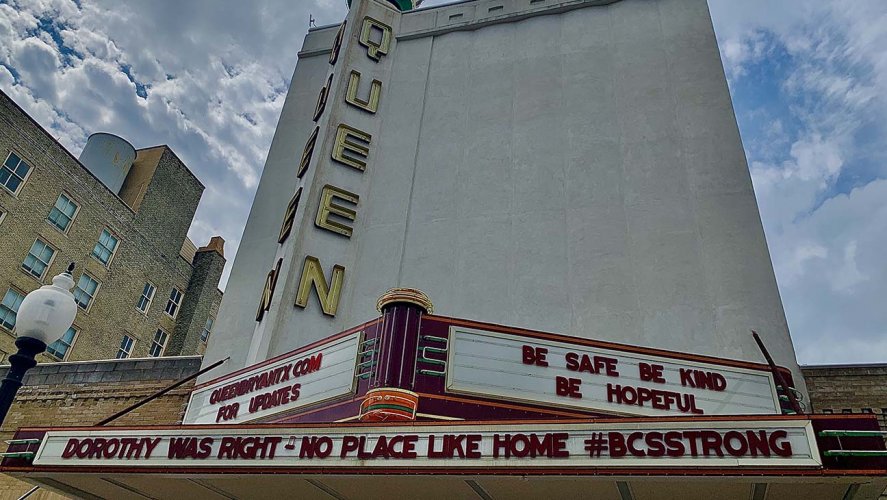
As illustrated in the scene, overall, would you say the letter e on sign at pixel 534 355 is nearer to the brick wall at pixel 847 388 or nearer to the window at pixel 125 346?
the brick wall at pixel 847 388

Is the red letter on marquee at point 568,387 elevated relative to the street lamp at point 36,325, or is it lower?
elevated

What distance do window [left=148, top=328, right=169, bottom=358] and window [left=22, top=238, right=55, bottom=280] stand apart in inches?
317

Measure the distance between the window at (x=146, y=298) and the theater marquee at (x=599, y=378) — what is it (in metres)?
33.1

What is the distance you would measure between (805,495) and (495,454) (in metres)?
3.05

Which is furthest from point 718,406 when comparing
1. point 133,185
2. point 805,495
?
point 133,185

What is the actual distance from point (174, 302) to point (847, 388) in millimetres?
37000

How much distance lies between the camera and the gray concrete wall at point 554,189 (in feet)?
40.4

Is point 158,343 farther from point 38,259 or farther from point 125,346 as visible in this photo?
point 38,259

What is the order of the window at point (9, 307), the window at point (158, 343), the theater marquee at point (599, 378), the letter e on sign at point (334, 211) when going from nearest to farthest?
the theater marquee at point (599, 378)
the letter e on sign at point (334, 211)
the window at point (9, 307)
the window at point (158, 343)

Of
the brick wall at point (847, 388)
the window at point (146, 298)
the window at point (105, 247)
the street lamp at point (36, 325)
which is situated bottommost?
the street lamp at point (36, 325)

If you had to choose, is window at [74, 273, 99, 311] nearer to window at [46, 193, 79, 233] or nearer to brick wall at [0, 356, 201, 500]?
window at [46, 193, 79, 233]

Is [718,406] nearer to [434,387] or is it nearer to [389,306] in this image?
[434,387]

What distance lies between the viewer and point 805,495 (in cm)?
634

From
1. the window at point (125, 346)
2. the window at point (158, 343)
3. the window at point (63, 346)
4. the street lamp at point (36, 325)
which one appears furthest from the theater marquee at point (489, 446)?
the window at point (158, 343)
